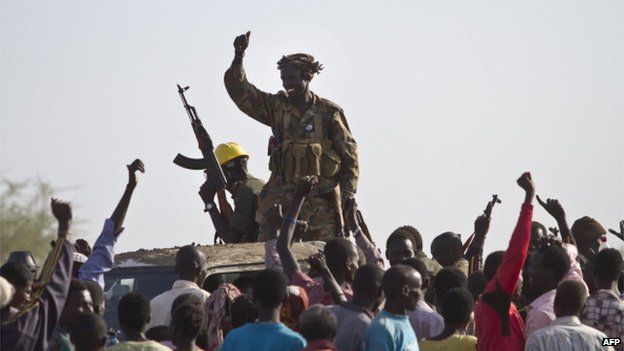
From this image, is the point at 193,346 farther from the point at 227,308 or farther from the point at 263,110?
the point at 263,110

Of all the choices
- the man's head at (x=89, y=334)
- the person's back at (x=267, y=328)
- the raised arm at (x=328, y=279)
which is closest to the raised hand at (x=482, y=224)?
the raised arm at (x=328, y=279)

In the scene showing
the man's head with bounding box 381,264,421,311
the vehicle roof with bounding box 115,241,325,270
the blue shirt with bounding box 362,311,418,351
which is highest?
the vehicle roof with bounding box 115,241,325,270

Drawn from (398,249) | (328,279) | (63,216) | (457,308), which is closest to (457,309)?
(457,308)

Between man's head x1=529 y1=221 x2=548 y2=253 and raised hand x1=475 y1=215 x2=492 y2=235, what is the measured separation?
3.64ft

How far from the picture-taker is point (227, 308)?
1102 cm

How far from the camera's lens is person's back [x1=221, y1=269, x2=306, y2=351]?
989 centimetres

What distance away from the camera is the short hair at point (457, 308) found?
1070 centimetres

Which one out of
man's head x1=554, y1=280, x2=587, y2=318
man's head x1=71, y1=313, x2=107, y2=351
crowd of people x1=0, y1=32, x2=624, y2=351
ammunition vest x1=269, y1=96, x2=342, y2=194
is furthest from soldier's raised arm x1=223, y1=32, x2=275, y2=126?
man's head x1=71, y1=313, x2=107, y2=351

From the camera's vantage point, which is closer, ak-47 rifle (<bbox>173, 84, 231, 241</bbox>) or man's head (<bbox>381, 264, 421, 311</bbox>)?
man's head (<bbox>381, 264, 421, 311</bbox>)

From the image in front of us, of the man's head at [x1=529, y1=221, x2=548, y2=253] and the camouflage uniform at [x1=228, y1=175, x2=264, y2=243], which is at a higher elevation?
the camouflage uniform at [x1=228, y1=175, x2=264, y2=243]

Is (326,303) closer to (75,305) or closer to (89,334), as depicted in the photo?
(75,305)

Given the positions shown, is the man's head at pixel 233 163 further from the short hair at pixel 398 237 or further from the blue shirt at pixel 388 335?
the blue shirt at pixel 388 335

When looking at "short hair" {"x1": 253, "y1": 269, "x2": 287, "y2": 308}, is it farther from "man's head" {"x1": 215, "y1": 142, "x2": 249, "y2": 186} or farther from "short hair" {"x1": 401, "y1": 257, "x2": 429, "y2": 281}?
"man's head" {"x1": 215, "y1": 142, "x2": 249, "y2": 186}

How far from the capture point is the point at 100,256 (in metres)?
11.5
